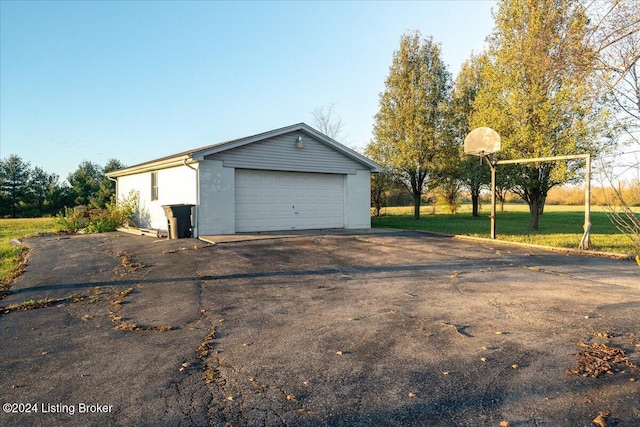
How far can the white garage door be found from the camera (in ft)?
45.9

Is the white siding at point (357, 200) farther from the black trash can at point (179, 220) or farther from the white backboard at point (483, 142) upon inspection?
the black trash can at point (179, 220)

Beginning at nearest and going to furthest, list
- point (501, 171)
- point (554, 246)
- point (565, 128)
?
point (554, 246) → point (565, 128) → point (501, 171)

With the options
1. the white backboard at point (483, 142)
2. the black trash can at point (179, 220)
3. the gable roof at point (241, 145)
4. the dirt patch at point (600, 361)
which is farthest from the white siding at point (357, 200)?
the dirt patch at point (600, 361)

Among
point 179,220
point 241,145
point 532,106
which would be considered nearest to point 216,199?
point 179,220

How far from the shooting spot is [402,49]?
26.2 m

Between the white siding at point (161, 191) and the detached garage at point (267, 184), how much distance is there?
0.04 metres

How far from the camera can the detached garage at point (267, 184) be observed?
514 inches

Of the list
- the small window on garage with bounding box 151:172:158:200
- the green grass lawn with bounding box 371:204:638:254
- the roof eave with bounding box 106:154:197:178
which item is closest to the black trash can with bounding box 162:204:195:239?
the roof eave with bounding box 106:154:197:178

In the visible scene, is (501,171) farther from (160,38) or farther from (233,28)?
(160,38)

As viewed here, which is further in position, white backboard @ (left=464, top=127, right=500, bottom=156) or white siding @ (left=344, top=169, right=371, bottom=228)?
white siding @ (left=344, top=169, right=371, bottom=228)

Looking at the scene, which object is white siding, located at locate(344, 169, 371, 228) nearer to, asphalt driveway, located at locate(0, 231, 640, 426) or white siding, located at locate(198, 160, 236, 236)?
white siding, located at locate(198, 160, 236, 236)

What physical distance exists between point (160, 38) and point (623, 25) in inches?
624

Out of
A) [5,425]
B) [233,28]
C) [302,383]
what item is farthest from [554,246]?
[233,28]

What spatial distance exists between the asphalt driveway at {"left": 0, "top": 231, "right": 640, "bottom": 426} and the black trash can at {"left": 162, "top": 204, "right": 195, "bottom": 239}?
4.69 m
